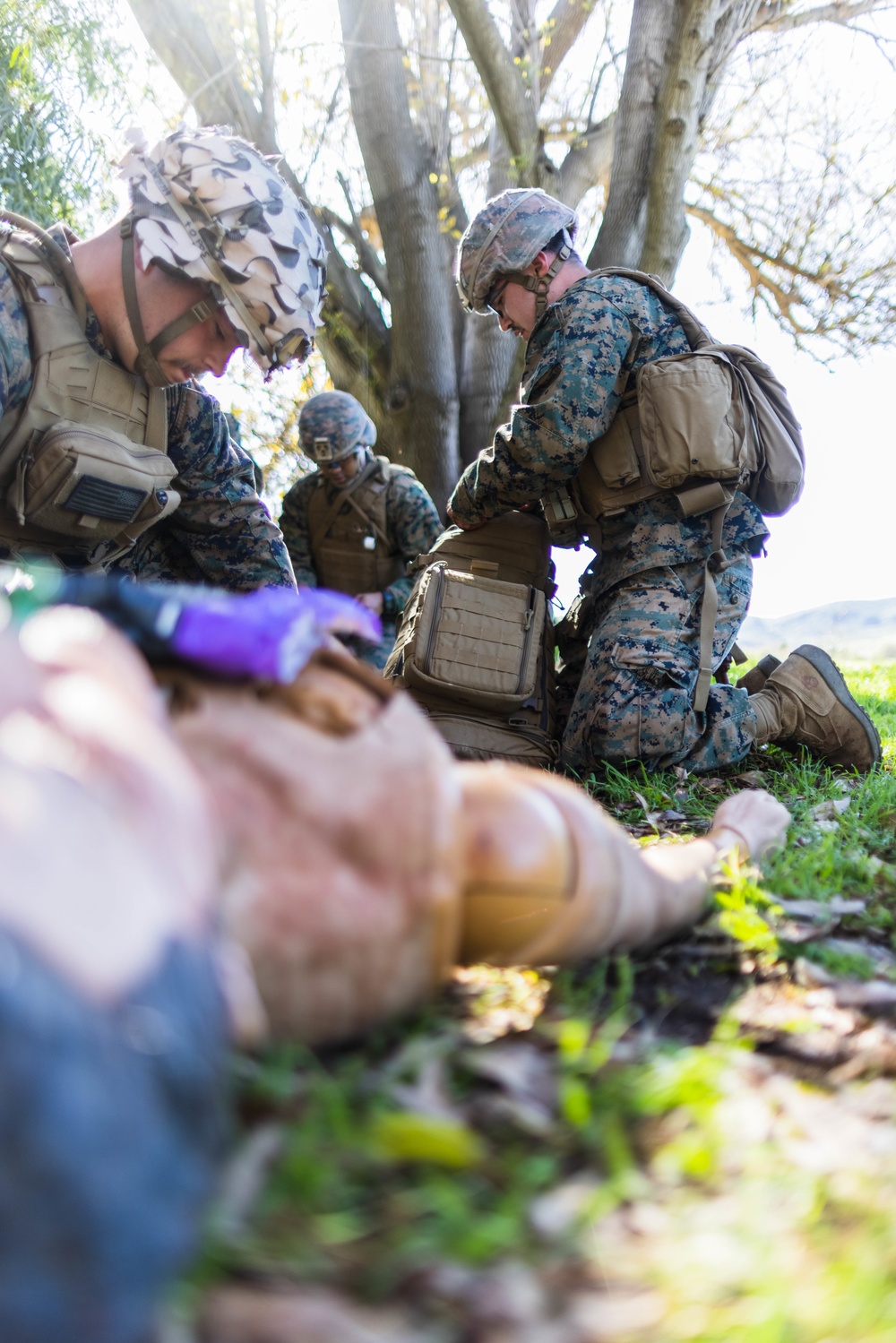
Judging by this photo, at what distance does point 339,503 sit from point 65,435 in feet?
13.2

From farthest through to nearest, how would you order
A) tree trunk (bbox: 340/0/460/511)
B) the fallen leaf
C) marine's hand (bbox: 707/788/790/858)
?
1. tree trunk (bbox: 340/0/460/511)
2. marine's hand (bbox: 707/788/790/858)
3. the fallen leaf

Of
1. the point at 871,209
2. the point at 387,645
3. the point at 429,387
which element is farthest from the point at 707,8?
the point at 387,645

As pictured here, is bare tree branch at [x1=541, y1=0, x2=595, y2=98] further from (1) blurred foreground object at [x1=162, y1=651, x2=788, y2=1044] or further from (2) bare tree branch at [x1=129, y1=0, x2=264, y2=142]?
(1) blurred foreground object at [x1=162, y1=651, x2=788, y2=1044]

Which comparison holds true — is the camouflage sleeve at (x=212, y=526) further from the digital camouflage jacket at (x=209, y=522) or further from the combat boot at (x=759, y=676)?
the combat boot at (x=759, y=676)

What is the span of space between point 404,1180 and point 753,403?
3.67m

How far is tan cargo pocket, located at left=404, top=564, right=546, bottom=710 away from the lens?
4.30 metres

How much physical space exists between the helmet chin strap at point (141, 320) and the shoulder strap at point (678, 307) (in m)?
1.72

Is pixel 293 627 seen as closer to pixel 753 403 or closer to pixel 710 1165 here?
pixel 710 1165

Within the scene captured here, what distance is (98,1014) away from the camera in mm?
874

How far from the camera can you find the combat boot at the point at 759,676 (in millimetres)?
4773

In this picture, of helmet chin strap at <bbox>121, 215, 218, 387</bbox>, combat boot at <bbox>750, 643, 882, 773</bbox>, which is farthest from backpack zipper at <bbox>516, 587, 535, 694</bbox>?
helmet chin strap at <bbox>121, 215, 218, 387</bbox>

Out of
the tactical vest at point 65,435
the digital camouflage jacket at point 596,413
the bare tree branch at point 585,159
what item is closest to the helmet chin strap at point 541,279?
the digital camouflage jacket at point 596,413

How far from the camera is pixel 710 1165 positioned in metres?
1.24

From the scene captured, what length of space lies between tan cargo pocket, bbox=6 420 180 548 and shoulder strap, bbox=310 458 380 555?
3.46m
